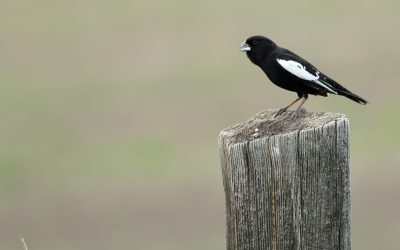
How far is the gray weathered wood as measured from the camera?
3949 millimetres

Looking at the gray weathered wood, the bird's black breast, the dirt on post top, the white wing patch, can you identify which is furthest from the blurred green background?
the gray weathered wood

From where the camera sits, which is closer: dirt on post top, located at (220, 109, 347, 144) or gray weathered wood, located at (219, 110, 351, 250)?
gray weathered wood, located at (219, 110, 351, 250)

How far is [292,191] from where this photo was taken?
12.9ft

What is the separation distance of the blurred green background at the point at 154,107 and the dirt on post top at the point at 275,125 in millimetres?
7405

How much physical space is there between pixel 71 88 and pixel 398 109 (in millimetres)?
5094

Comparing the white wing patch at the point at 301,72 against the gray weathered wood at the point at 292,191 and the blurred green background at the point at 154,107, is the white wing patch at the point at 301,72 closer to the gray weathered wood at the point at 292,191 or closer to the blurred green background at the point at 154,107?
the gray weathered wood at the point at 292,191

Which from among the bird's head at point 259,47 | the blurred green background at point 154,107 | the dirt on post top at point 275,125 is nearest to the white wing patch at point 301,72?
the bird's head at point 259,47

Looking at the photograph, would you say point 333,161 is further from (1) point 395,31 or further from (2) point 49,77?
(1) point 395,31

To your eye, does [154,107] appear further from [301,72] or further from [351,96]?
[351,96]

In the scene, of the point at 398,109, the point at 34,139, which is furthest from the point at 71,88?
the point at 398,109

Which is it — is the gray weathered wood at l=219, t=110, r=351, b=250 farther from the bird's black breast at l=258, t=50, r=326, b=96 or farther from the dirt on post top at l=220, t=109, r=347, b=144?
the bird's black breast at l=258, t=50, r=326, b=96

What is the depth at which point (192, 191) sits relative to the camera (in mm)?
14836

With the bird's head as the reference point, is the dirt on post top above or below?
below

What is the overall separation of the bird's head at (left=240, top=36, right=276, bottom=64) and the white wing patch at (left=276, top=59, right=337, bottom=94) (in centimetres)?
27
